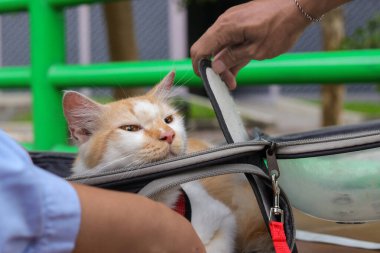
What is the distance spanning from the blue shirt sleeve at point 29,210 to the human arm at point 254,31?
0.58 metres

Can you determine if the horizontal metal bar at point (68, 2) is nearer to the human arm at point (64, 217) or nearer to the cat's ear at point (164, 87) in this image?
the cat's ear at point (164, 87)

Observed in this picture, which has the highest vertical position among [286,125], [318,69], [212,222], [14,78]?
[318,69]

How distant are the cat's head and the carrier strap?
0.31 meters

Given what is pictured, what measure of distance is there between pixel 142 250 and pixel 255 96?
24.5 feet

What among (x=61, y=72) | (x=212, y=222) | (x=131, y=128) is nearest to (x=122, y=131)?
(x=131, y=128)

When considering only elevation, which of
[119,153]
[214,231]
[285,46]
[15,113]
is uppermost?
[285,46]

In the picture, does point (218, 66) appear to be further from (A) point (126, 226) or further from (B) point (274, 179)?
(A) point (126, 226)

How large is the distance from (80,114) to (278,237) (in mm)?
529

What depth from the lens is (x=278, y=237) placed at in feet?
2.26

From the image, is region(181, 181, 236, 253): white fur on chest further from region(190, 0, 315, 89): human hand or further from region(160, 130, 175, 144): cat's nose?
region(190, 0, 315, 89): human hand

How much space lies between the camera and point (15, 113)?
7293mm

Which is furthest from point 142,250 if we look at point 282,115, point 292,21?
point 282,115

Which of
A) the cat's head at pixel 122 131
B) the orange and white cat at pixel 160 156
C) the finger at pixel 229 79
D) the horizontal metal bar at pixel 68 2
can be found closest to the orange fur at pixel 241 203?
the orange and white cat at pixel 160 156

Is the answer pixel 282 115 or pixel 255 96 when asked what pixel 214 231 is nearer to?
pixel 282 115
